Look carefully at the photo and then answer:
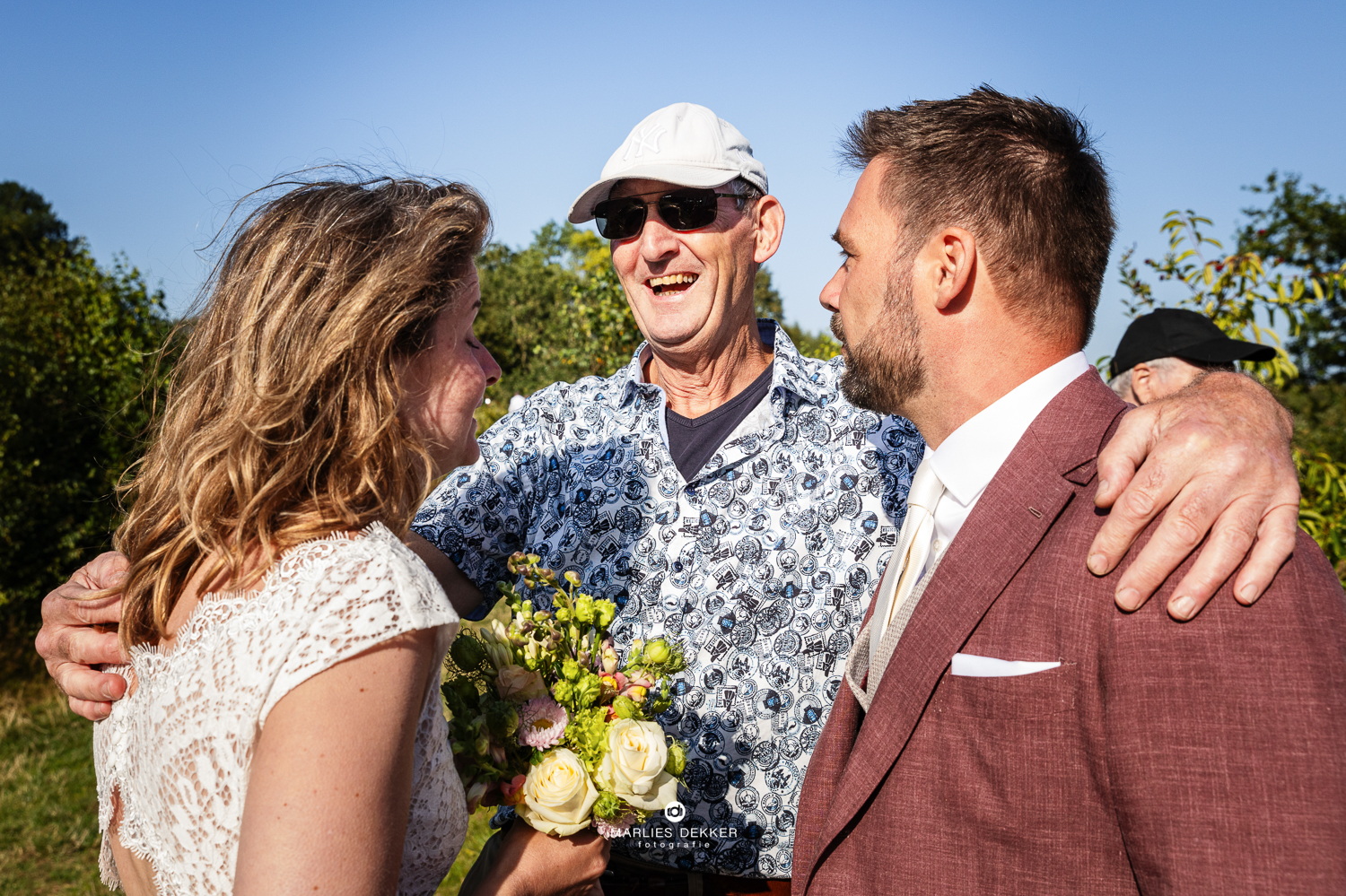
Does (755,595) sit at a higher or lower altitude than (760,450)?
lower

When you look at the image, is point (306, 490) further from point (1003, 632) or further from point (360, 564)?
point (1003, 632)

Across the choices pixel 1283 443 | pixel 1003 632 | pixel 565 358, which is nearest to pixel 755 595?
pixel 1003 632

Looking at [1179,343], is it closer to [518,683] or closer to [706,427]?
[706,427]

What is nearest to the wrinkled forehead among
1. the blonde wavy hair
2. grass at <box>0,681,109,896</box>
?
the blonde wavy hair

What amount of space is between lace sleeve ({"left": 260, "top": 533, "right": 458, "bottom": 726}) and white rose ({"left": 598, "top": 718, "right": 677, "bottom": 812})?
531 millimetres

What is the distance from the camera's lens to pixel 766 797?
2.77 m

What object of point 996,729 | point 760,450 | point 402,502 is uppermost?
point 760,450

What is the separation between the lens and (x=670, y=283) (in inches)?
138

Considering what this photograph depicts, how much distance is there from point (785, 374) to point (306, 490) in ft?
6.23

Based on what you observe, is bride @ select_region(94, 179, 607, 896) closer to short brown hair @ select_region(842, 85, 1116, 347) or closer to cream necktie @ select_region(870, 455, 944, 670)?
cream necktie @ select_region(870, 455, 944, 670)

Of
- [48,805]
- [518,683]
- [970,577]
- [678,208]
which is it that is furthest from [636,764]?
[48,805]

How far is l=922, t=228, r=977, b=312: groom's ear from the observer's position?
6.93ft

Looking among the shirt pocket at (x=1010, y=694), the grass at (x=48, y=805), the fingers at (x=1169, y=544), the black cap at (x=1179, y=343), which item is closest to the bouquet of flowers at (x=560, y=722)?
the shirt pocket at (x=1010, y=694)

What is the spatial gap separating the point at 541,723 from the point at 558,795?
0.18 m
